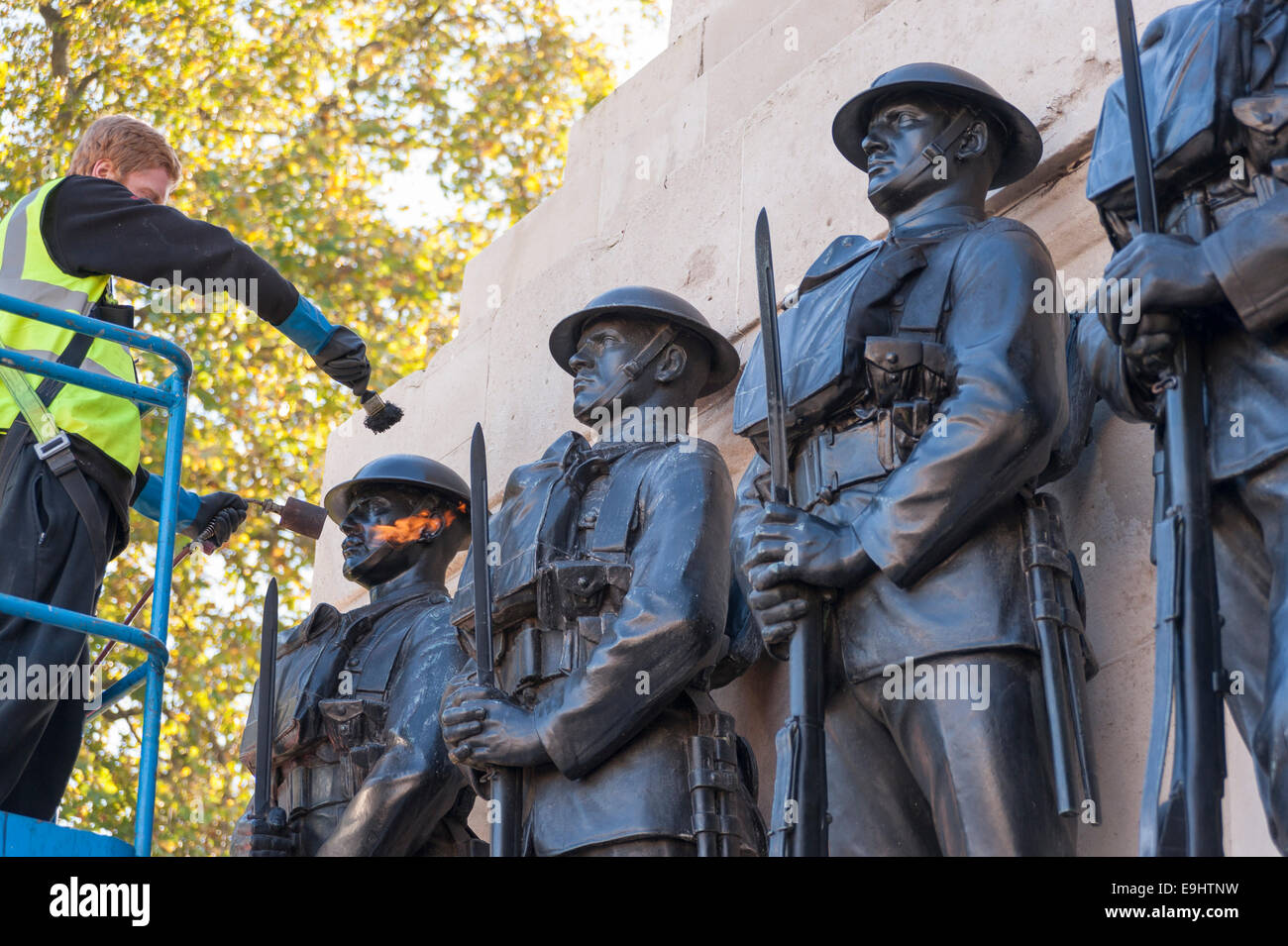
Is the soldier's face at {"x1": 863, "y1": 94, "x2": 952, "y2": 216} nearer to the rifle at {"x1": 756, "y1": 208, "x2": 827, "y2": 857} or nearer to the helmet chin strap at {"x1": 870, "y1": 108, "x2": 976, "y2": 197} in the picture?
the helmet chin strap at {"x1": 870, "y1": 108, "x2": 976, "y2": 197}

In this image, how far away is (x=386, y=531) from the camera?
8.41m

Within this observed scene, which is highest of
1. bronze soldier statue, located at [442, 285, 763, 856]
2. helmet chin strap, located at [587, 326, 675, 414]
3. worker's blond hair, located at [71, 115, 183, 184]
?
worker's blond hair, located at [71, 115, 183, 184]

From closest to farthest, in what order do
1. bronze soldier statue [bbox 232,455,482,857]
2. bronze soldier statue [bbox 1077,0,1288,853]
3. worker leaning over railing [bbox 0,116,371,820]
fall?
bronze soldier statue [bbox 1077,0,1288,853]
worker leaning over railing [bbox 0,116,371,820]
bronze soldier statue [bbox 232,455,482,857]

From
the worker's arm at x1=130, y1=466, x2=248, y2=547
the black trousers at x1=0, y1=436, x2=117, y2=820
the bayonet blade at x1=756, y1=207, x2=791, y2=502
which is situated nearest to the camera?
the bayonet blade at x1=756, y1=207, x2=791, y2=502

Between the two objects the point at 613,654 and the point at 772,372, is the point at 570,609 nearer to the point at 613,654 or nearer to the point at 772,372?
the point at 613,654

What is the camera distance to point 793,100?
837 cm

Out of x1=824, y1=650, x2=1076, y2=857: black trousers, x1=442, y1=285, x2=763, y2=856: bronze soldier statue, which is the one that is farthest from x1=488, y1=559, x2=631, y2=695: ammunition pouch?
x1=824, y1=650, x2=1076, y2=857: black trousers

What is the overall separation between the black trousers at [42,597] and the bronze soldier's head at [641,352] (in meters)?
1.69

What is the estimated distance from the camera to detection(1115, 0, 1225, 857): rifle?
177 inches

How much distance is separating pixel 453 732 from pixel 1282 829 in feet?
8.78

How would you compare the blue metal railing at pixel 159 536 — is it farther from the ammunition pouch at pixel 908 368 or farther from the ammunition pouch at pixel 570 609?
A: the ammunition pouch at pixel 908 368

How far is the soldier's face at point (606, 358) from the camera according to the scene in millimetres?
7434

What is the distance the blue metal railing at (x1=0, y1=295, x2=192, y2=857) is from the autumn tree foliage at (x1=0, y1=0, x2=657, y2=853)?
27.9 ft
